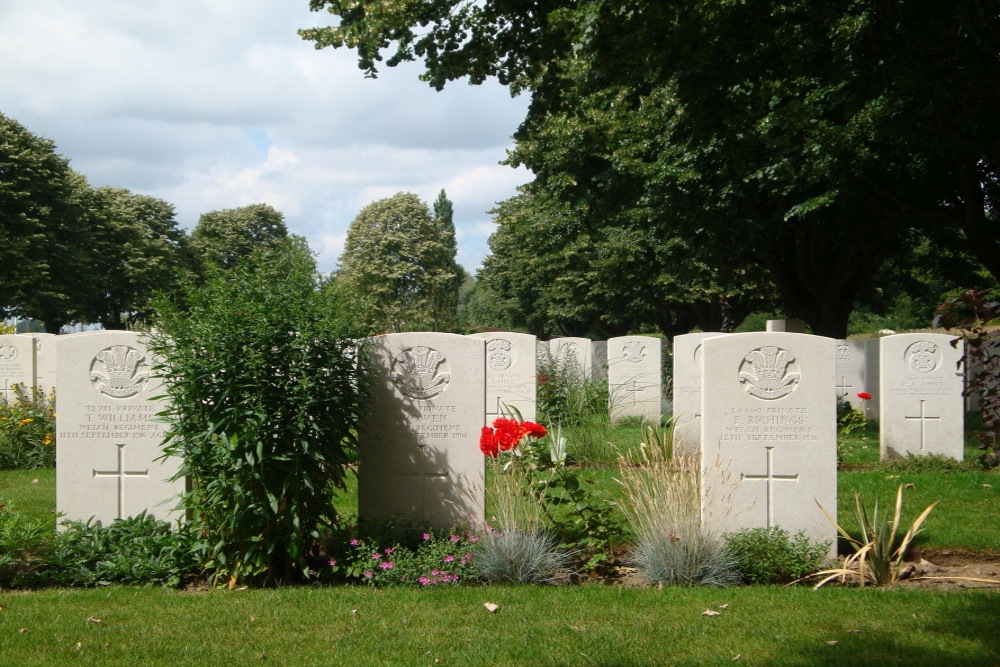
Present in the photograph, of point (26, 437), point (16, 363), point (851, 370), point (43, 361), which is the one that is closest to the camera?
point (26, 437)

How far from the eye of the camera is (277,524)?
6.19 m

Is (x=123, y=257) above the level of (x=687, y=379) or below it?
above

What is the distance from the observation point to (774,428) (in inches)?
276

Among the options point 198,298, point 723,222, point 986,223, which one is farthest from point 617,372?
point 198,298

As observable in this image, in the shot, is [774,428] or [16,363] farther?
[16,363]

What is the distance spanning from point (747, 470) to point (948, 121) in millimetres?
7084

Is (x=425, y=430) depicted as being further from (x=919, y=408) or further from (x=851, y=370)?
(x=851, y=370)

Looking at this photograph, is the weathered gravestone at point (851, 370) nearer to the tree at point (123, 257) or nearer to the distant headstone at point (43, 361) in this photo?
the distant headstone at point (43, 361)

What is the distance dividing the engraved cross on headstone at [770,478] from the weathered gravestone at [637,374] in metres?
9.85

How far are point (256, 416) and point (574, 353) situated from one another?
46.4ft

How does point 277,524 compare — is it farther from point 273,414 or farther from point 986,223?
point 986,223

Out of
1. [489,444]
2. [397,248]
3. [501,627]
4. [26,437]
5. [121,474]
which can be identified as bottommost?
[501,627]

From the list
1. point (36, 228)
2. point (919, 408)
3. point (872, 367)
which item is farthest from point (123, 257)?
point (919, 408)

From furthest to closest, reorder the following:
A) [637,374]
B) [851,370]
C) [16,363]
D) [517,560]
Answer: [851,370] → [637,374] → [16,363] → [517,560]
